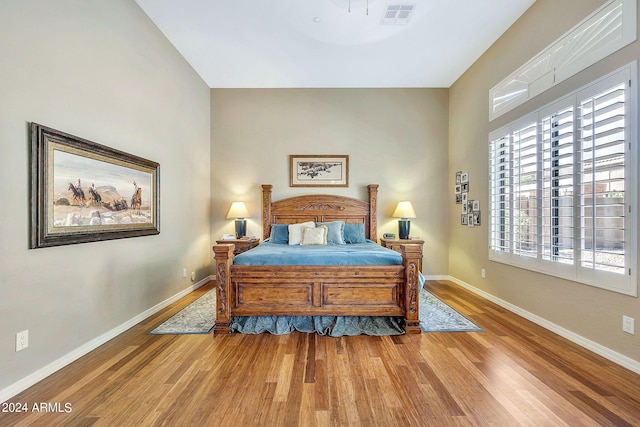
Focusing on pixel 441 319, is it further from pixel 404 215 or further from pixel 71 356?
pixel 71 356

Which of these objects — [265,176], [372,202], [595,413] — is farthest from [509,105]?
[265,176]

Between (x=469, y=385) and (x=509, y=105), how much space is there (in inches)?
126

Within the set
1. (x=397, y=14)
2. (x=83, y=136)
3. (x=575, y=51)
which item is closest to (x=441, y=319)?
(x=575, y=51)

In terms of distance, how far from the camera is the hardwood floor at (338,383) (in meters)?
1.51

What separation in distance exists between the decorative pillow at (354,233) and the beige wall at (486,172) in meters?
1.66

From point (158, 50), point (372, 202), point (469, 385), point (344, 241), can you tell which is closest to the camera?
point (469, 385)

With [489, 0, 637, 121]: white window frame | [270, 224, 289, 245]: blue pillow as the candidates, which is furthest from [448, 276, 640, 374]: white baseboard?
[270, 224, 289, 245]: blue pillow

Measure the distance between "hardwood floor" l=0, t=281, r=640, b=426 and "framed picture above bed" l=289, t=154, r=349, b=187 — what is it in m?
2.75

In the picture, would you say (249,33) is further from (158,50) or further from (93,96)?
(93,96)

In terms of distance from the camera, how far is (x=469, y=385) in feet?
5.85

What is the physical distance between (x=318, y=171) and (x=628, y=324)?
154 inches

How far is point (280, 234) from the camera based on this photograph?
412cm

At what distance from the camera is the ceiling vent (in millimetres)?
2719

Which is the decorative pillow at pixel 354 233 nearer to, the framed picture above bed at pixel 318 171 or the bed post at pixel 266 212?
the framed picture above bed at pixel 318 171
